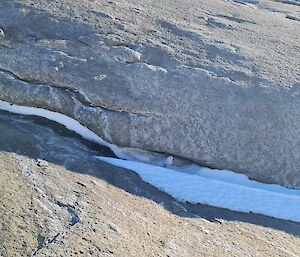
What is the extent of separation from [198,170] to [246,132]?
1.12m

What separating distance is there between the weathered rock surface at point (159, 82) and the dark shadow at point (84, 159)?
1.50ft

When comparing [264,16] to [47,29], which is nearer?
[47,29]

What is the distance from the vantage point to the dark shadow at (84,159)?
9.20m

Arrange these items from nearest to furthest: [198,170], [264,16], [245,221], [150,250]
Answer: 1. [150,250]
2. [245,221]
3. [198,170]
4. [264,16]

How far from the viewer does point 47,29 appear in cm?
1130

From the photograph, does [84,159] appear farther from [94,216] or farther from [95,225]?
[95,225]

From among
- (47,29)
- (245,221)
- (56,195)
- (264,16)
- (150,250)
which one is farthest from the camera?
(264,16)

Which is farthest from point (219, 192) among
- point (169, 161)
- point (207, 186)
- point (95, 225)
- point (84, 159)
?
point (95, 225)

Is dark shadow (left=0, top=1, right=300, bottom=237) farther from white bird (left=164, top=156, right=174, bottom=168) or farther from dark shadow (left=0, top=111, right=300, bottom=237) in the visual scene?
white bird (left=164, top=156, right=174, bottom=168)

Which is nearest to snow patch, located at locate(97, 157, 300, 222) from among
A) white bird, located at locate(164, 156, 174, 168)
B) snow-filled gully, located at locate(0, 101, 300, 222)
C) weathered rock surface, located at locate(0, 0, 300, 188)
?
snow-filled gully, located at locate(0, 101, 300, 222)

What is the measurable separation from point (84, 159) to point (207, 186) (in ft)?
7.00

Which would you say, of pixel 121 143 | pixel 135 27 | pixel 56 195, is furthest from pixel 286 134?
pixel 56 195

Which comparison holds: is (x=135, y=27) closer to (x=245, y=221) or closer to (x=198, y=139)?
(x=198, y=139)

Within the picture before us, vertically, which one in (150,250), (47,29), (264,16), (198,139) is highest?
(264,16)
